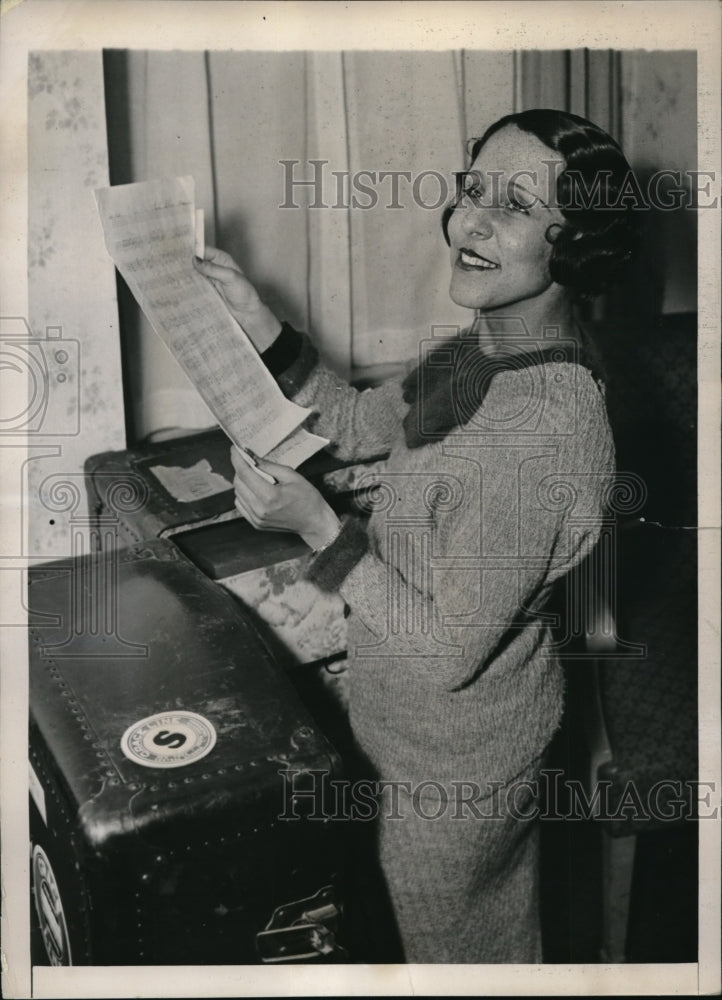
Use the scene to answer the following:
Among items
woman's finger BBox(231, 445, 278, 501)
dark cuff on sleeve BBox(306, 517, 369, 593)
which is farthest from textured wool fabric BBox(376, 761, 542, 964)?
woman's finger BBox(231, 445, 278, 501)

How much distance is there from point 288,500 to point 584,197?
1.54ft

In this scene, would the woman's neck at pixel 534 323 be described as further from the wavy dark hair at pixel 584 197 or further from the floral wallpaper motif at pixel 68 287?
the floral wallpaper motif at pixel 68 287

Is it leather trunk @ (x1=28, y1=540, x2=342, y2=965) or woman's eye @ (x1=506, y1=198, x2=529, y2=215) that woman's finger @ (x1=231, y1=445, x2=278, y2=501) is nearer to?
leather trunk @ (x1=28, y1=540, x2=342, y2=965)

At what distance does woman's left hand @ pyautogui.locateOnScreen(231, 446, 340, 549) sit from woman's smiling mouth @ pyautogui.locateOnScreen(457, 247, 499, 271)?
30 cm

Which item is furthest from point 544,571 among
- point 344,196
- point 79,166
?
point 79,166

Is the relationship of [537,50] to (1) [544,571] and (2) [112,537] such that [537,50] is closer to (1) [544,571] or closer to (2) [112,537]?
(1) [544,571]

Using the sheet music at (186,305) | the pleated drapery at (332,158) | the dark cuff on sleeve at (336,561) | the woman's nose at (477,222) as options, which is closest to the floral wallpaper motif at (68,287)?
the pleated drapery at (332,158)

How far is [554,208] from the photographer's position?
962 mm

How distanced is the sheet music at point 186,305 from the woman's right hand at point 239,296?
0.05m

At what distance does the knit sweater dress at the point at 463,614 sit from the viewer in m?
0.92

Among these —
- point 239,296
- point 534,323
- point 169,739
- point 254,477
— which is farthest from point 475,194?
point 169,739

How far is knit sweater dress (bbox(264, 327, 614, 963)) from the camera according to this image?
Answer: 916mm

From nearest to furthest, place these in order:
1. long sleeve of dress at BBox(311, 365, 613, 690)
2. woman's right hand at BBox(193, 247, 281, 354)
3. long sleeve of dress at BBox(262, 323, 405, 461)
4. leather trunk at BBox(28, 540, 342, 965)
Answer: leather trunk at BBox(28, 540, 342, 965) → long sleeve of dress at BBox(311, 365, 613, 690) → woman's right hand at BBox(193, 247, 281, 354) → long sleeve of dress at BBox(262, 323, 405, 461)

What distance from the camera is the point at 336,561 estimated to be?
95cm
